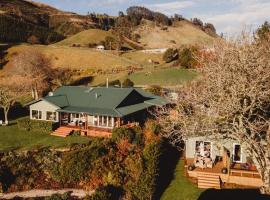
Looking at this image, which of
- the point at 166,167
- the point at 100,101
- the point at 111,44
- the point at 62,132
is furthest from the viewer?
the point at 111,44

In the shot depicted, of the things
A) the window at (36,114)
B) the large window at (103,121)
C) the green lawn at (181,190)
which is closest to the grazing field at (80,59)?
the window at (36,114)

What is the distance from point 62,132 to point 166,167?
1544 centimetres

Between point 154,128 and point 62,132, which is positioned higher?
point 154,128

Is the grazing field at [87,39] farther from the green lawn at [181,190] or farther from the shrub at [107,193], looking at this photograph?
the shrub at [107,193]

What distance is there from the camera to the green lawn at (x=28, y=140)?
40281 mm

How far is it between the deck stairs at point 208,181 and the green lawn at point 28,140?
15.2 m

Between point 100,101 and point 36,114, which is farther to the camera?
point 36,114

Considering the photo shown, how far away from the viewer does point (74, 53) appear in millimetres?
123938

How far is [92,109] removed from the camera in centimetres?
4650

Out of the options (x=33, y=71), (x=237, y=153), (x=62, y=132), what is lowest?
(x=62, y=132)

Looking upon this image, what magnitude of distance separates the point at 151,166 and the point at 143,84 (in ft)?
165

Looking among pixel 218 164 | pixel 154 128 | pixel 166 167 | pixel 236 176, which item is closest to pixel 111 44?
pixel 154 128

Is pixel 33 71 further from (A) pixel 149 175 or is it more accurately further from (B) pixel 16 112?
(A) pixel 149 175

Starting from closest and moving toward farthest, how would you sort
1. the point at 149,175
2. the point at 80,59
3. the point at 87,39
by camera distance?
the point at 149,175, the point at 80,59, the point at 87,39
